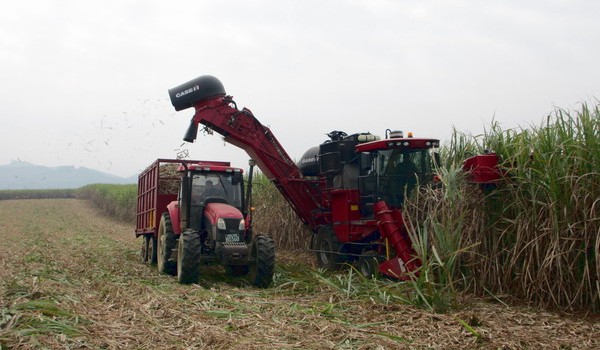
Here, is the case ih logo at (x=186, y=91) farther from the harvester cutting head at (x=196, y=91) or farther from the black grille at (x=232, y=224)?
the black grille at (x=232, y=224)

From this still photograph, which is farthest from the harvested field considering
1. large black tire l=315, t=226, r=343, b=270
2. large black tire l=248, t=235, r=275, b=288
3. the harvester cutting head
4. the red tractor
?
the harvester cutting head

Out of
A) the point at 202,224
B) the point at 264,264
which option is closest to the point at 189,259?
the point at 264,264

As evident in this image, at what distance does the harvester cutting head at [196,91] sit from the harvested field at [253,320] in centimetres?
404

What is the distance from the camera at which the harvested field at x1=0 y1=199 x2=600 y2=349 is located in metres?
4.74

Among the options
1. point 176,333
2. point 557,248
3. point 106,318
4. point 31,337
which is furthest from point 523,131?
point 31,337

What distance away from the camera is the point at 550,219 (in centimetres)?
634

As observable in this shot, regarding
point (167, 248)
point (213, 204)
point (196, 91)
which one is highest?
point (196, 91)

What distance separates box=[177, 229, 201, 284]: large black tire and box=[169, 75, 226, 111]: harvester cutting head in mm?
3287

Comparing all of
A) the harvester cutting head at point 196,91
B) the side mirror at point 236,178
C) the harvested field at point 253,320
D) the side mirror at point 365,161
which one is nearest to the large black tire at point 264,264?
the harvested field at point 253,320

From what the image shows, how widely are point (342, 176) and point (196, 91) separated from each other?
3200mm

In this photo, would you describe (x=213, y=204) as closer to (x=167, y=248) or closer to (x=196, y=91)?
(x=167, y=248)

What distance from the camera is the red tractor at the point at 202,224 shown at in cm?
849

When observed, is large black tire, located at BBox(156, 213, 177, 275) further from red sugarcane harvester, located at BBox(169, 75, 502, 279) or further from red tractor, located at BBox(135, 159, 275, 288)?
red sugarcane harvester, located at BBox(169, 75, 502, 279)

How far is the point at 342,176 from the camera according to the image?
34.6ft
